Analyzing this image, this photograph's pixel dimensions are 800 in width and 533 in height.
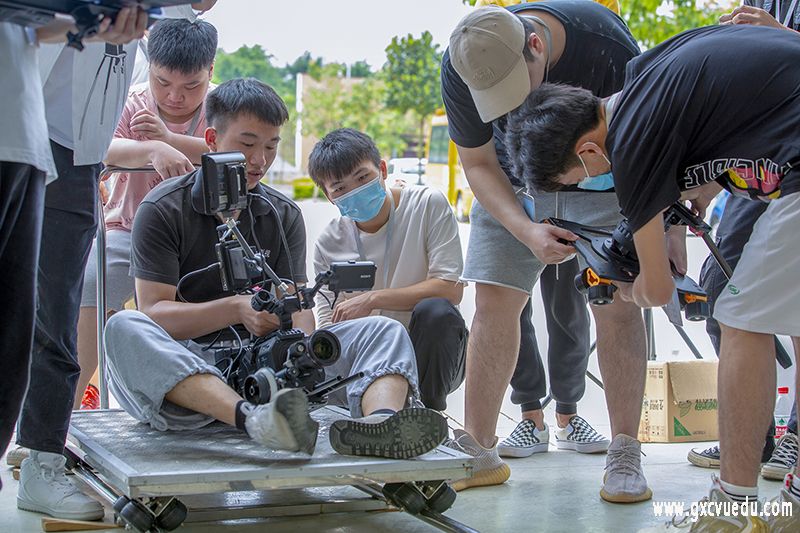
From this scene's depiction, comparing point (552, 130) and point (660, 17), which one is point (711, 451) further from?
point (660, 17)

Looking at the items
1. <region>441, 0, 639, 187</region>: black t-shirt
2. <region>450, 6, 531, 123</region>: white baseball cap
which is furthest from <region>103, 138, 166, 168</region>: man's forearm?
<region>450, 6, 531, 123</region>: white baseball cap

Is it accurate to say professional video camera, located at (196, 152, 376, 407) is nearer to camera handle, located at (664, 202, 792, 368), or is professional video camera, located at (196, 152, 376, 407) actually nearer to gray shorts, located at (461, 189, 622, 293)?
gray shorts, located at (461, 189, 622, 293)

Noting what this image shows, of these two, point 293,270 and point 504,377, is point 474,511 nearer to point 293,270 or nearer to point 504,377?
point 504,377

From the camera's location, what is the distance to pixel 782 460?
3119mm

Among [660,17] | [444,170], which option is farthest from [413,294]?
[444,170]

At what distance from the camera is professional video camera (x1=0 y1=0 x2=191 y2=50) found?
1720 mm

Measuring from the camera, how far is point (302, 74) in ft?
72.2

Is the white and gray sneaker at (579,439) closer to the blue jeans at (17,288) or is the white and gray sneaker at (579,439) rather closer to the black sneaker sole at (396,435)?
the black sneaker sole at (396,435)

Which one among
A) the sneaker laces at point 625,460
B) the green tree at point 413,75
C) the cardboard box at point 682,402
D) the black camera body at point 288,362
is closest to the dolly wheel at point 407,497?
the black camera body at point 288,362

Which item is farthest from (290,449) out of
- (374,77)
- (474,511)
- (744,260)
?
(374,77)

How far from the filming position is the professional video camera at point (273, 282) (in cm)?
240

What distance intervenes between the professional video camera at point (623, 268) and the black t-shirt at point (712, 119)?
21 cm

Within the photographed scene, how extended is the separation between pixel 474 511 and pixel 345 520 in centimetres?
39

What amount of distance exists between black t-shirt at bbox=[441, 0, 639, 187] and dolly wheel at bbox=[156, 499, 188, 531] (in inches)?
59.5
